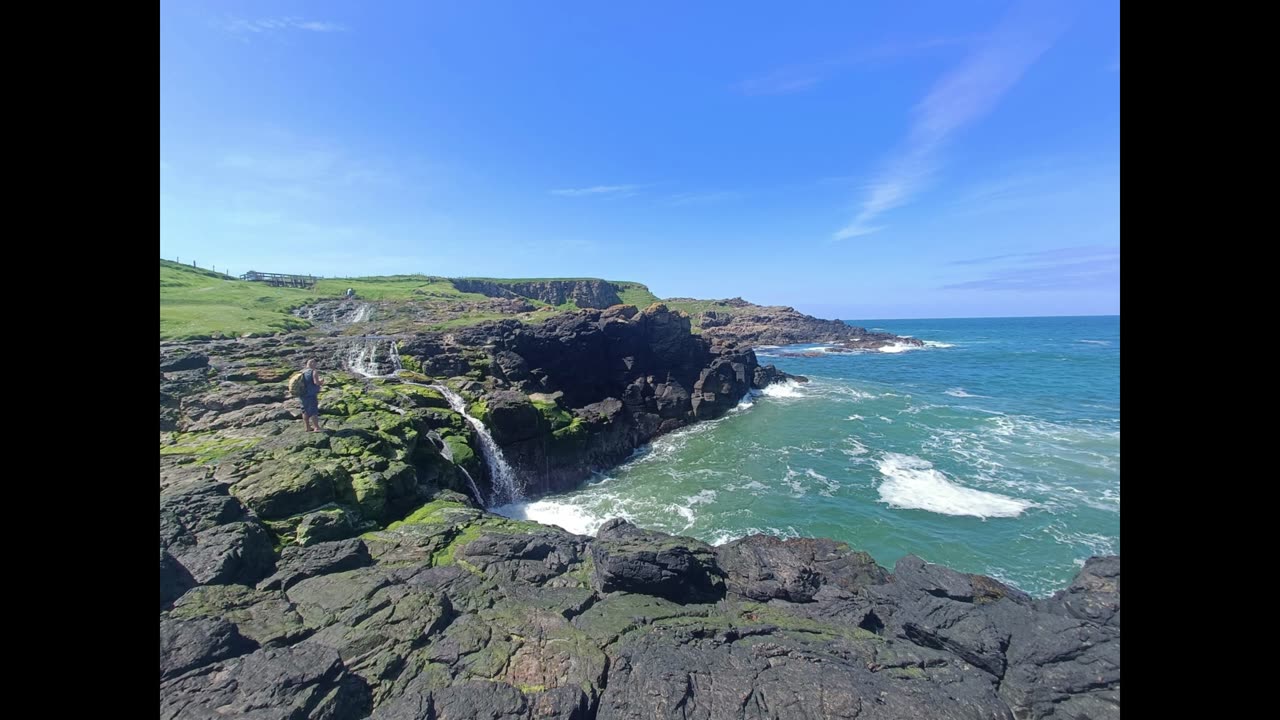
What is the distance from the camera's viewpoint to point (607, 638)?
337 inches

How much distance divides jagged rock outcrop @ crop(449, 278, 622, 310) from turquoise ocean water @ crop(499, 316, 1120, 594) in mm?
65413

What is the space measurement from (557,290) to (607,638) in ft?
317

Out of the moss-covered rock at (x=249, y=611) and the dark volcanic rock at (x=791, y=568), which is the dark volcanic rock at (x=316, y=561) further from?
the dark volcanic rock at (x=791, y=568)

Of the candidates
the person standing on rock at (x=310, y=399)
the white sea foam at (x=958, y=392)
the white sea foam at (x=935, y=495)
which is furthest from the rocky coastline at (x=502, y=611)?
the white sea foam at (x=958, y=392)

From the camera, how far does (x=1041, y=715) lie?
7.66 m

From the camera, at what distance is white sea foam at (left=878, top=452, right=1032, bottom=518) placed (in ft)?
61.9

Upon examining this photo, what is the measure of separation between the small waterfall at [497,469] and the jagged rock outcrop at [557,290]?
7366 centimetres

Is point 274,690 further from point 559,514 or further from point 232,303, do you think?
point 232,303

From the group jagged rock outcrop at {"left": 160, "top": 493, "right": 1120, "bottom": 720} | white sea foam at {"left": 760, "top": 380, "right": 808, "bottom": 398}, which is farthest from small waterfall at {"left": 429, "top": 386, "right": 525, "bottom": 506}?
white sea foam at {"left": 760, "top": 380, "right": 808, "bottom": 398}
